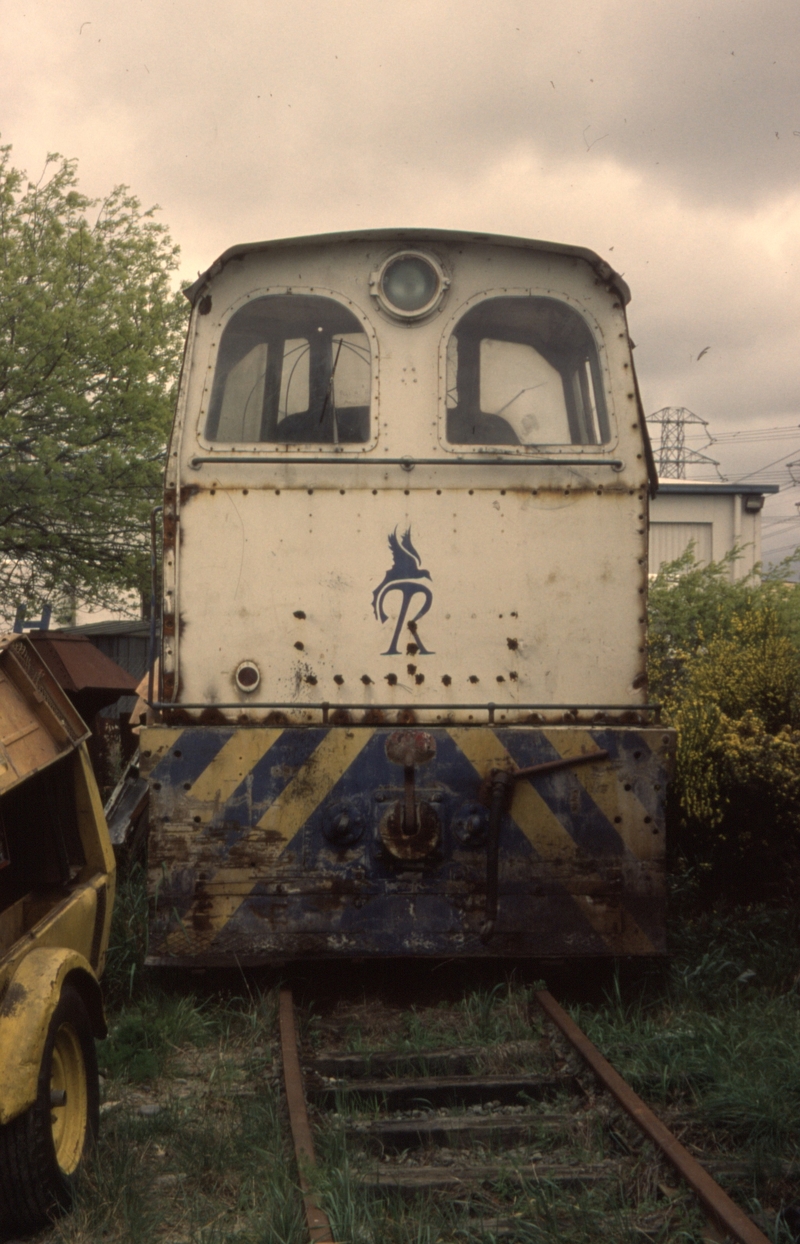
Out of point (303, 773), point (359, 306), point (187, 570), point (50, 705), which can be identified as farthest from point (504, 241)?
point (50, 705)

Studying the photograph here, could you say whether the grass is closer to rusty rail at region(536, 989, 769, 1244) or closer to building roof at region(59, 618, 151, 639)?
rusty rail at region(536, 989, 769, 1244)

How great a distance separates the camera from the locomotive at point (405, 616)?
4730 mm

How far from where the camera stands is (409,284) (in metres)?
5.14

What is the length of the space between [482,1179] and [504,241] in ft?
11.9

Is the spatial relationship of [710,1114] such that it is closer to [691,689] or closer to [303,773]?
[303,773]

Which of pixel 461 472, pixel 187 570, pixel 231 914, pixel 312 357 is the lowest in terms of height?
pixel 231 914

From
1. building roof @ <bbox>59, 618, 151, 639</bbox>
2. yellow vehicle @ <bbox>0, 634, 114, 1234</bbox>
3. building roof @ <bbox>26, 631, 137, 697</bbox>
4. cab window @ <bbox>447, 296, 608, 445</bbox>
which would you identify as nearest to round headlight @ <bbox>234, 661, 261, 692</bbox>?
yellow vehicle @ <bbox>0, 634, 114, 1234</bbox>

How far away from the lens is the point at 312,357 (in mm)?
5176

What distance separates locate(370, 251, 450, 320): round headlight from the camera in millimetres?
5113

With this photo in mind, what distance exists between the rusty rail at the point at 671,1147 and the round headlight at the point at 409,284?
2.89 meters

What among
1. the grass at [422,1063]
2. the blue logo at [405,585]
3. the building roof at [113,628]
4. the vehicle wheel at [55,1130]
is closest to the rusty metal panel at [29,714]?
the vehicle wheel at [55,1130]

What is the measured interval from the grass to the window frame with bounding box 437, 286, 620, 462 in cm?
219

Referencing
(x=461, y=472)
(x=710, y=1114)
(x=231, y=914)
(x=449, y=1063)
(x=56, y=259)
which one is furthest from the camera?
(x=56, y=259)

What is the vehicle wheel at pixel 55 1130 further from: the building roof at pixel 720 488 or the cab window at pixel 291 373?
the building roof at pixel 720 488
